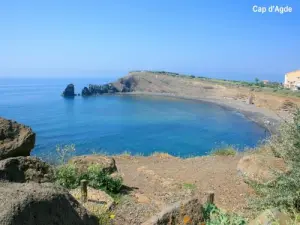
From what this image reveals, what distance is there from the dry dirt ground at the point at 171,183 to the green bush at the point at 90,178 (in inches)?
16.9

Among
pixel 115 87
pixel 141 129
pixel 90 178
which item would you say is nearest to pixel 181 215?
pixel 90 178

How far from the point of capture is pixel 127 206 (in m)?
6.99

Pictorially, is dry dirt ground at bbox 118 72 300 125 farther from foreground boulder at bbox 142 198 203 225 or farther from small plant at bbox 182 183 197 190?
foreground boulder at bbox 142 198 203 225

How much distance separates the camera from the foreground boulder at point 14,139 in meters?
6.15

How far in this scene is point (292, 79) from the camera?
99.6m

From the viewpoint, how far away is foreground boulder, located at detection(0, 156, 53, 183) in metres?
3.67

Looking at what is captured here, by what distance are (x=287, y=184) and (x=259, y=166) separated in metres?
3.07

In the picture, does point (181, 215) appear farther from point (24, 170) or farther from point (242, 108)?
point (242, 108)

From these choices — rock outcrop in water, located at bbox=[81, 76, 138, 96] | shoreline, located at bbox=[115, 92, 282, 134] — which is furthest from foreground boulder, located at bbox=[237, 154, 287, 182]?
rock outcrop in water, located at bbox=[81, 76, 138, 96]

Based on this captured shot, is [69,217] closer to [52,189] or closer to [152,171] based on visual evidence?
[52,189]

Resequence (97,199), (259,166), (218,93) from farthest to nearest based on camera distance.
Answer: (218,93), (259,166), (97,199)

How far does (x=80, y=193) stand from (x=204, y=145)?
114 ft

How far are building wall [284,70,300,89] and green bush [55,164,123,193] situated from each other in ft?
309

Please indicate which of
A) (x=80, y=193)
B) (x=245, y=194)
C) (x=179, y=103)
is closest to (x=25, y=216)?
(x=80, y=193)
